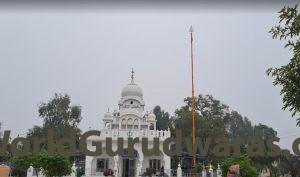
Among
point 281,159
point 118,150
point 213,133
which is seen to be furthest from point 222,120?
point 118,150

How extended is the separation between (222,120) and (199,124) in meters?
5.14

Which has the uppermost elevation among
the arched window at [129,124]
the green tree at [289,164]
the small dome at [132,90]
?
the small dome at [132,90]

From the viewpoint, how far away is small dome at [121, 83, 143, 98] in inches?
1582

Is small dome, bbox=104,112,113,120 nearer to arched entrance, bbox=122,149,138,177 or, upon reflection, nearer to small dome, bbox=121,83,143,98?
small dome, bbox=121,83,143,98

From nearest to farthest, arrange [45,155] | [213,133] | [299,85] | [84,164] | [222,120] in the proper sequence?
[299,85] < [45,155] < [84,164] < [213,133] < [222,120]

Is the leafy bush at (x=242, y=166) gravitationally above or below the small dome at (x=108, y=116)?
below

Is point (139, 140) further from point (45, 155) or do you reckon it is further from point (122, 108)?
point (45, 155)

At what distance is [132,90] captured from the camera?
Answer: 1587 inches

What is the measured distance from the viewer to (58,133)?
4066 cm

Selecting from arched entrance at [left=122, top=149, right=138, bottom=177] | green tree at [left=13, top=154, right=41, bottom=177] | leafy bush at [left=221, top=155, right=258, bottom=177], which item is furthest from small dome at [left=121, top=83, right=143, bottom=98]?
leafy bush at [left=221, top=155, right=258, bottom=177]

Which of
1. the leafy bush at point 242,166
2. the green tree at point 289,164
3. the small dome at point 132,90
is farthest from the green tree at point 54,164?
the green tree at point 289,164

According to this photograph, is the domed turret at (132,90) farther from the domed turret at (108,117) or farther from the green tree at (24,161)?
the green tree at (24,161)

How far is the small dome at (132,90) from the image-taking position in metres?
40.2

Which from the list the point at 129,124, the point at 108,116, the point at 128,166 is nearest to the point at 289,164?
the point at 129,124
